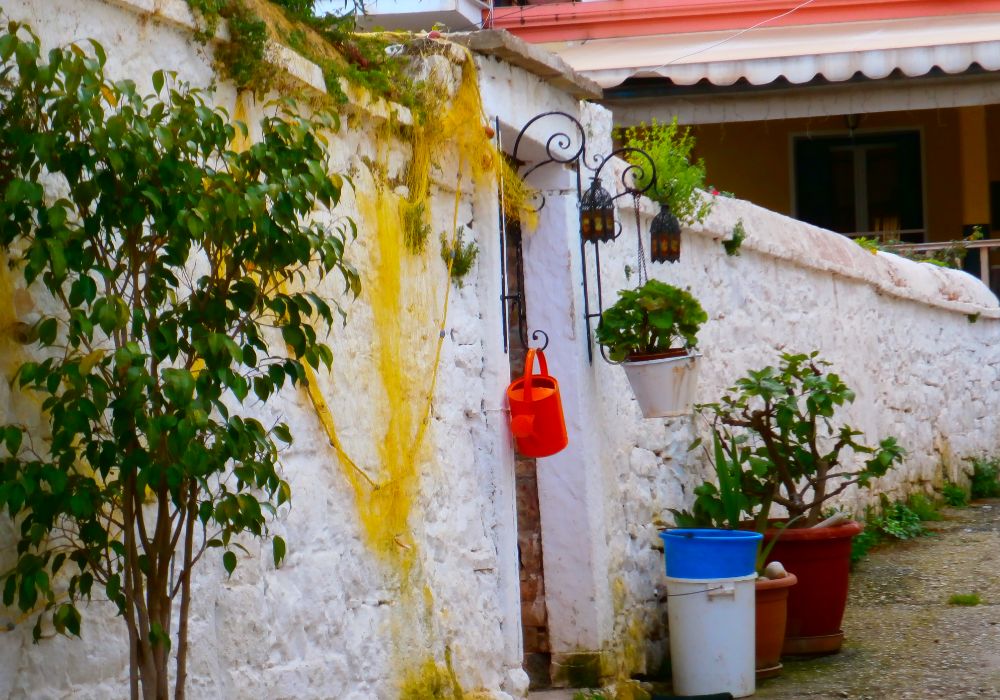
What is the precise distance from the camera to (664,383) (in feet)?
18.9

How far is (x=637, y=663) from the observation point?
609cm

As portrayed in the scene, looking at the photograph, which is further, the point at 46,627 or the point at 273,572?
the point at 273,572

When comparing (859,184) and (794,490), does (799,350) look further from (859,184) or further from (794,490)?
(859,184)

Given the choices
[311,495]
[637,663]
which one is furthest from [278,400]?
[637,663]

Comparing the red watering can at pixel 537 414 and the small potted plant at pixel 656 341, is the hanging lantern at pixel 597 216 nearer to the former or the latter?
the small potted plant at pixel 656 341

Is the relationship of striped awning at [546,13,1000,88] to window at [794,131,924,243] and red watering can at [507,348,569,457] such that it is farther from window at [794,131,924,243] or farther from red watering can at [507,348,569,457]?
red watering can at [507,348,569,457]

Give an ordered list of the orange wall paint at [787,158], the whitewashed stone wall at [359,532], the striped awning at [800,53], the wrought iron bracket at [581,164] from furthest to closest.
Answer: the orange wall paint at [787,158] → the striped awning at [800,53] → the wrought iron bracket at [581,164] → the whitewashed stone wall at [359,532]

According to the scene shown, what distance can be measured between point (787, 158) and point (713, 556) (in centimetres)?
883

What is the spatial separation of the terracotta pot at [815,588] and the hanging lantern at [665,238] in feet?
4.71

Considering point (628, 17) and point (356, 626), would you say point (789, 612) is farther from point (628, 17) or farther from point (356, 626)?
point (628, 17)

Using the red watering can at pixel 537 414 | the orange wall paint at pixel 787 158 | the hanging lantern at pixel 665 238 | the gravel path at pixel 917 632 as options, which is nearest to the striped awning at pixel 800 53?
the orange wall paint at pixel 787 158

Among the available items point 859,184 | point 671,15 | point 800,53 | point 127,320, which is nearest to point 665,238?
point 127,320

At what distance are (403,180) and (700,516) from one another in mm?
2692

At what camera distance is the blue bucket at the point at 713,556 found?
18.9 ft
